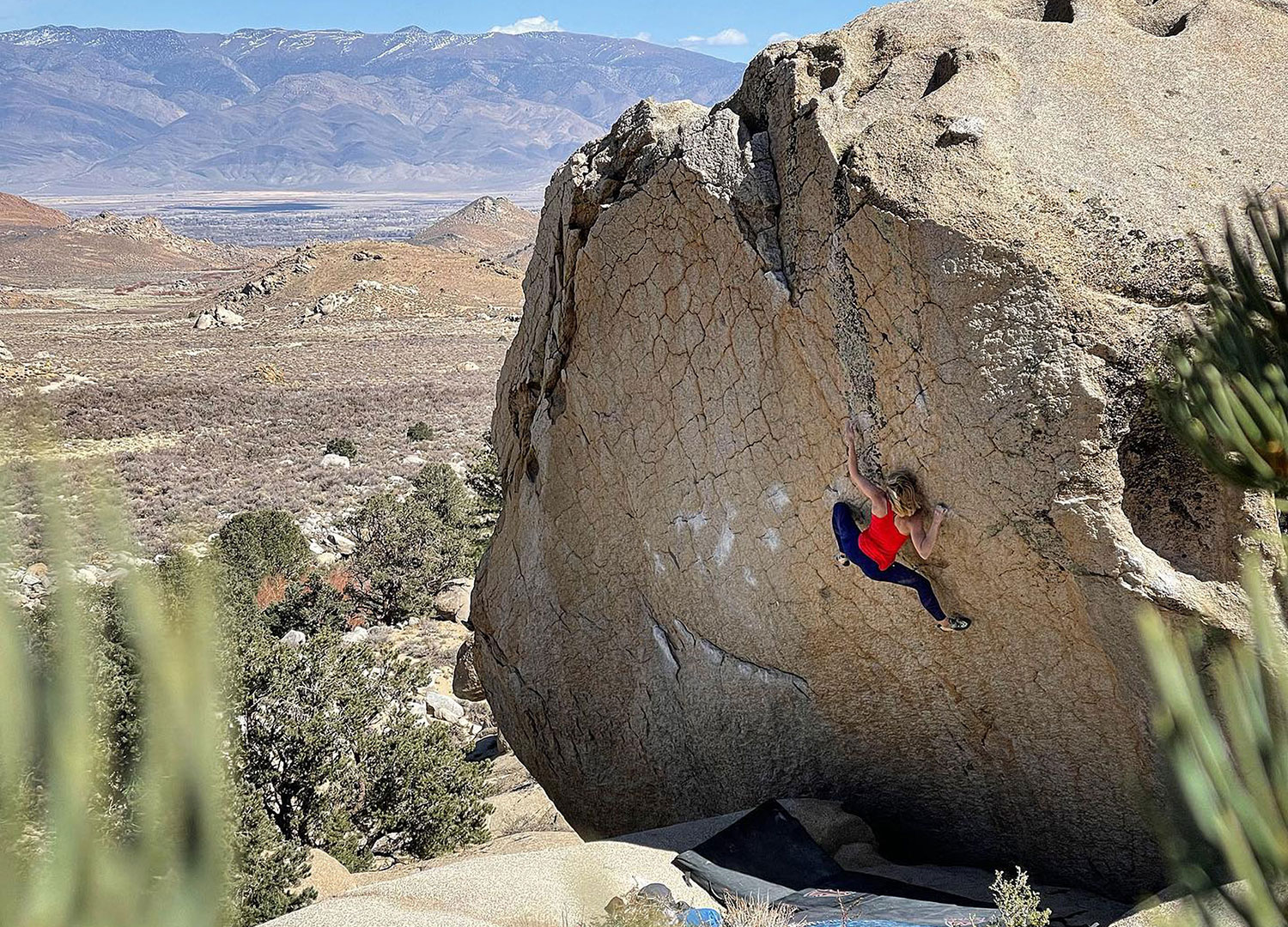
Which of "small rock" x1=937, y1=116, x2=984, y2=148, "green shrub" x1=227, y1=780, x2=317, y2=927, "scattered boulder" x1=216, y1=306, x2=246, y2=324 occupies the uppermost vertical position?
"small rock" x1=937, y1=116, x2=984, y2=148

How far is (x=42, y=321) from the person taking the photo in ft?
177

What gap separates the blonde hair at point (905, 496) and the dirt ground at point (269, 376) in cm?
304

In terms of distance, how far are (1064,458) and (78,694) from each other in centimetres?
380

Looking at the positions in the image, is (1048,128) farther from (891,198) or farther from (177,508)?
(177,508)

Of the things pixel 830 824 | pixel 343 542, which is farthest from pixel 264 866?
pixel 343 542

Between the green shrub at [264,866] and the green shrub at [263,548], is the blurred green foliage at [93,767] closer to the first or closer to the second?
the green shrub at [264,866]

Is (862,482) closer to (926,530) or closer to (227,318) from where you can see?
(926,530)

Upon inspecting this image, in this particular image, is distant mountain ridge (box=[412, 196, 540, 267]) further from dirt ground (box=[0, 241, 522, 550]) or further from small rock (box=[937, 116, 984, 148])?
small rock (box=[937, 116, 984, 148])

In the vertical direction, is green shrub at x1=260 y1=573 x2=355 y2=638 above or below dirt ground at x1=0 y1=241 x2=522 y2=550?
above

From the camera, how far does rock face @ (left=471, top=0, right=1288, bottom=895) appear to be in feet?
13.6

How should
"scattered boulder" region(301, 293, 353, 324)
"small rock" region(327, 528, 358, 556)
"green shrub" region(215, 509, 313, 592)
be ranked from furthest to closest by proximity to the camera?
"scattered boulder" region(301, 293, 353, 324), "small rock" region(327, 528, 358, 556), "green shrub" region(215, 509, 313, 592)

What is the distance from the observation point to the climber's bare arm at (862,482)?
15.3ft

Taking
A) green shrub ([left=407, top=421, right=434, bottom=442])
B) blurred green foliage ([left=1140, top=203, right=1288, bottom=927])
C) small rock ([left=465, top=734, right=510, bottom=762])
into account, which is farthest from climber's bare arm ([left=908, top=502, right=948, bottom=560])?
green shrub ([left=407, top=421, right=434, bottom=442])

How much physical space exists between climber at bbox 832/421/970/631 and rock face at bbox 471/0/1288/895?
87 millimetres
